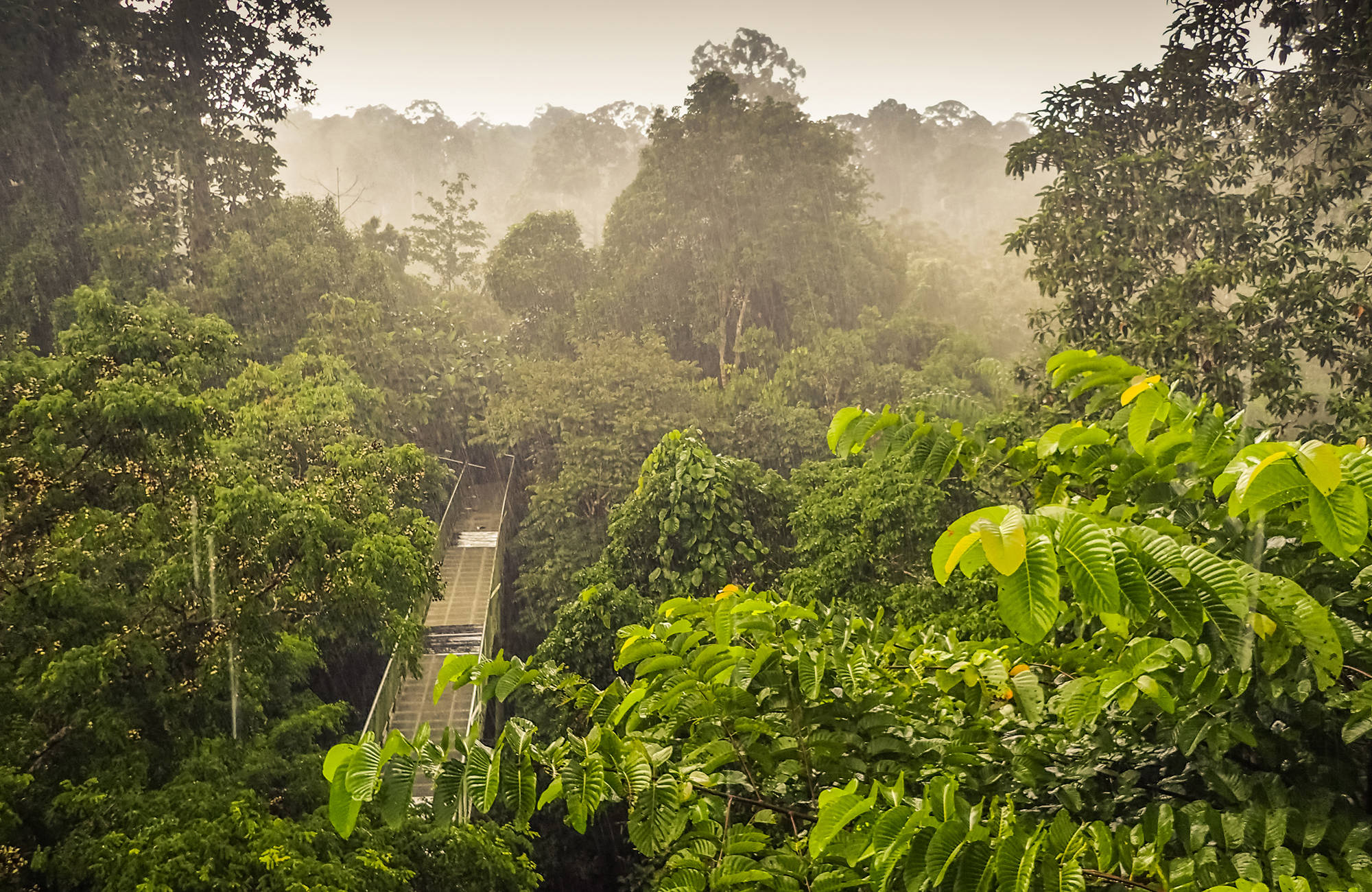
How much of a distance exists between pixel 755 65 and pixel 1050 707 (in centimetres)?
3214

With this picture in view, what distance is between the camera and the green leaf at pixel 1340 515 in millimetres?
1085

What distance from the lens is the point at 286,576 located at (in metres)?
7.50

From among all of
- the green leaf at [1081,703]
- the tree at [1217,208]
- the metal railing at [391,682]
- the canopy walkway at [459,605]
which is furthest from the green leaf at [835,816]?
the tree at [1217,208]

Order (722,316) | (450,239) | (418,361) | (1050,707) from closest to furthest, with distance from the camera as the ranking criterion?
(1050,707) → (418,361) → (722,316) → (450,239)

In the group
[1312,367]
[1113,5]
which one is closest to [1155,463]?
[1312,367]

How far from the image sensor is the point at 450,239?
1125 inches

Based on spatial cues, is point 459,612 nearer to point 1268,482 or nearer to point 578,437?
point 578,437

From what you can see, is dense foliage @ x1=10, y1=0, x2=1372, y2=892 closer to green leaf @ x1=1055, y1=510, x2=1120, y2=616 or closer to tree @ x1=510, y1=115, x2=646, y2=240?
green leaf @ x1=1055, y1=510, x2=1120, y2=616

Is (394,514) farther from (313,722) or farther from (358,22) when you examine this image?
(358,22)

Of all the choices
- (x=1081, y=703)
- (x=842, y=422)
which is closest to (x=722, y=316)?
(x=842, y=422)

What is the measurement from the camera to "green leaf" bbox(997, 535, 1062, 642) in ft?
3.32

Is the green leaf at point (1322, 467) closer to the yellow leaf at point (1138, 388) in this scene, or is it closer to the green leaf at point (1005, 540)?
the green leaf at point (1005, 540)

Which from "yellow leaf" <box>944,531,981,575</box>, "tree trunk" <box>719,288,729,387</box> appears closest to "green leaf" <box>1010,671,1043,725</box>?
"yellow leaf" <box>944,531,981,575</box>

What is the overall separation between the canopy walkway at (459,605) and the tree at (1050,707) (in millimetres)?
6819
